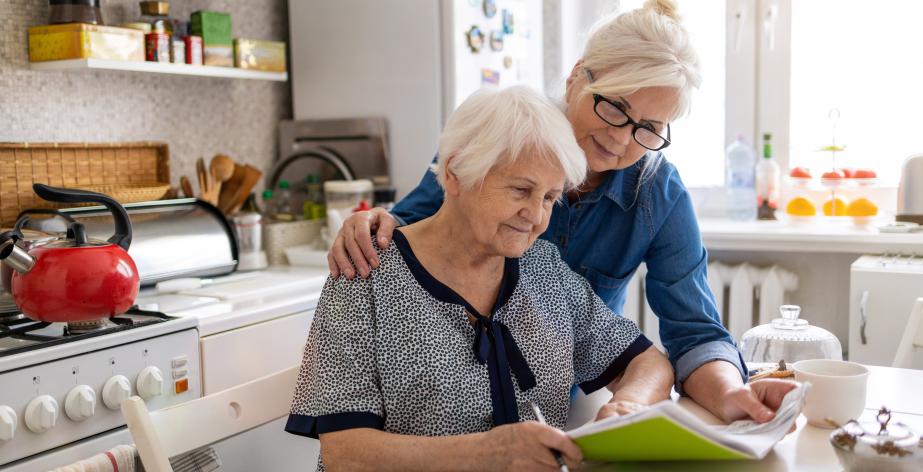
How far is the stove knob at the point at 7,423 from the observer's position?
5.10 ft

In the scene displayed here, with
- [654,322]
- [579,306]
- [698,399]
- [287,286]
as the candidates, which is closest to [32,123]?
[287,286]

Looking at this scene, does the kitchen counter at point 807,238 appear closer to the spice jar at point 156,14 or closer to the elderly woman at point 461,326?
the elderly woman at point 461,326

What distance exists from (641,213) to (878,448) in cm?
65

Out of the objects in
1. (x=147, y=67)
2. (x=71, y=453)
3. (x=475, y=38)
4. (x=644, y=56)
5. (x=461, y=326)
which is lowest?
(x=71, y=453)

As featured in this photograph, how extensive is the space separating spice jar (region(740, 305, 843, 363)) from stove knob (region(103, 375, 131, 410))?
4.12ft

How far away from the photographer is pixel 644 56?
55.3 inches

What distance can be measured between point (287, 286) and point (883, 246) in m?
1.76

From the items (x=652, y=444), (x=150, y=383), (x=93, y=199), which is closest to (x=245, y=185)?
(x=93, y=199)

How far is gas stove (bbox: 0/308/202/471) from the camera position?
1.61 metres

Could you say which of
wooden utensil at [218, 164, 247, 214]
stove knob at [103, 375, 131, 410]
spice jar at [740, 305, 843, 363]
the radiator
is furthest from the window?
stove knob at [103, 375, 131, 410]

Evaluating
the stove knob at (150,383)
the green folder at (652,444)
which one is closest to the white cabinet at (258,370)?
Answer: the stove knob at (150,383)

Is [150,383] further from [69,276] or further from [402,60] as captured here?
[402,60]

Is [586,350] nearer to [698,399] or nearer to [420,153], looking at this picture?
[698,399]

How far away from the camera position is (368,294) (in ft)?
4.25
